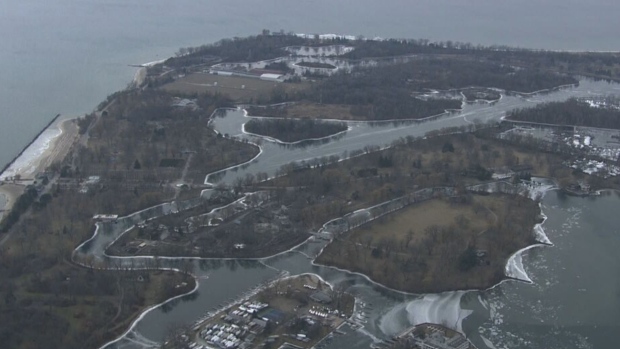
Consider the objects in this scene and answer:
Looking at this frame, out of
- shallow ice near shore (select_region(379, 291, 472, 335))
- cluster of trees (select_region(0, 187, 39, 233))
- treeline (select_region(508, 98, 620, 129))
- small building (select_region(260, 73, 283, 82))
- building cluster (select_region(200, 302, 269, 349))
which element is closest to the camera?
building cluster (select_region(200, 302, 269, 349))

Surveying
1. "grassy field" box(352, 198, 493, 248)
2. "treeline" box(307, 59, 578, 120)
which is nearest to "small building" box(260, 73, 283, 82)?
"treeline" box(307, 59, 578, 120)

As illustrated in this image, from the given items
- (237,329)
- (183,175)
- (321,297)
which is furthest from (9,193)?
(321,297)

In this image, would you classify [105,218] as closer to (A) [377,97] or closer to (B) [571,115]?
(A) [377,97]

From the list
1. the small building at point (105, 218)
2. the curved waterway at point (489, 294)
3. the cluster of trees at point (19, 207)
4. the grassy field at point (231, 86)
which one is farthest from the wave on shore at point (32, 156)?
the grassy field at point (231, 86)

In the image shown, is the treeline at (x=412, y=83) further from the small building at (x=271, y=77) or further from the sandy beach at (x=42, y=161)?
the sandy beach at (x=42, y=161)

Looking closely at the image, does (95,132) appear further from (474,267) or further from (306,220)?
(474,267)

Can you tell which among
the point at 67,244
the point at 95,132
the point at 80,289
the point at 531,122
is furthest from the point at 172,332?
the point at 531,122

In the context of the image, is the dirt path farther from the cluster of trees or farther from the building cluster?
the building cluster
